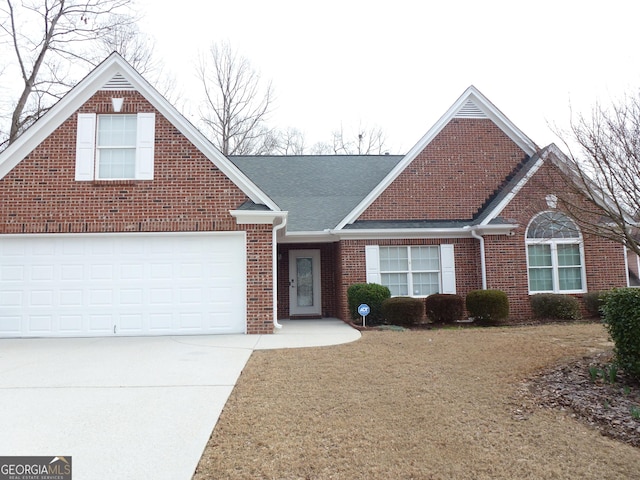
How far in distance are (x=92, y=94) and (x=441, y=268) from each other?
10668 millimetres

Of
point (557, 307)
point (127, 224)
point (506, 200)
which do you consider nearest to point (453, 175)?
point (506, 200)

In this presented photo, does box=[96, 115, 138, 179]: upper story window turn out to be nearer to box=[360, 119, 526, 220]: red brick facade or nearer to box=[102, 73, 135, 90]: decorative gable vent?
box=[102, 73, 135, 90]: decorative gable vent

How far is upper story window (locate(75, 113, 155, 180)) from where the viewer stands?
10.2 metres

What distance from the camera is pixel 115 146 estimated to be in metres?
10.4

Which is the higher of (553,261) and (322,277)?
(553,261)

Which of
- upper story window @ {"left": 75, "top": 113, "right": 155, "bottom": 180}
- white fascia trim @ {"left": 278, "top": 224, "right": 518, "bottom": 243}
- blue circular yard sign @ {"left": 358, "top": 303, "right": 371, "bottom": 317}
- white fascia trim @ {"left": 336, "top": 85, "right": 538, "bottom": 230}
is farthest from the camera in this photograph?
white fascia trim @ {"left": 336, "top": 85, "right": 538, "bottom": 230}

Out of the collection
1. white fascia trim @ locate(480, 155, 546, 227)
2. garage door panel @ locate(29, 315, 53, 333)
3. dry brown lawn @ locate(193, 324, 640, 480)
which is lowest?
dry brown lawn @ locate(193, 324, 640, 480)

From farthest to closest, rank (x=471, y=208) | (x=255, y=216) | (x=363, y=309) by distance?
1. (x=471, y=208)
2. (x=363, y=309)
3. (x=255, y=216)

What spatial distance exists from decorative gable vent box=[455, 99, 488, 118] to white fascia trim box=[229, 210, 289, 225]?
7821 millimetres

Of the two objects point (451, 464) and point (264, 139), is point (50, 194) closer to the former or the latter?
point (451, 464)

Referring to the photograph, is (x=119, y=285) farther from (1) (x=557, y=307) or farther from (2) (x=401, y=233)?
(1) (x=557, y=307)

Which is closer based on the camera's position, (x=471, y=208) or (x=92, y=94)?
(x=92, y=94)

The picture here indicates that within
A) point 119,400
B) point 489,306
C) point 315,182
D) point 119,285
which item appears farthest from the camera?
point 315,182

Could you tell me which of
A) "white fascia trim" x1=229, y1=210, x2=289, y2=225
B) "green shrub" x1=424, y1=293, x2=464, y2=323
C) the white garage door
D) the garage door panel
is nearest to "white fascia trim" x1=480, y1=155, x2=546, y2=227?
"green shrub" x1=424, y1=293, x2=464, y2=323
